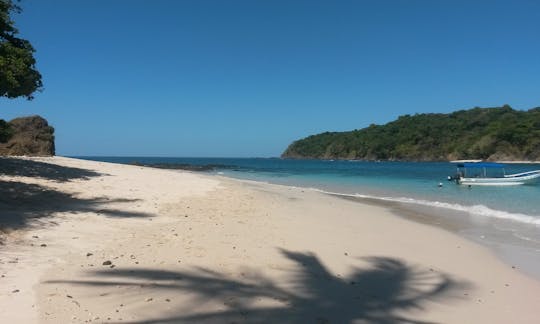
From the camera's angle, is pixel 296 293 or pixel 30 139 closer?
pixel 296 293

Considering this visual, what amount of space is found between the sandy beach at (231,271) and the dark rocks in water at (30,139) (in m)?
29.3

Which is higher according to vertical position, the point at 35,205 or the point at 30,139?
the point at 30,139

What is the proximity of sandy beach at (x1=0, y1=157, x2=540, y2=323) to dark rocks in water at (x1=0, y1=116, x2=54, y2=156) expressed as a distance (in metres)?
29.3

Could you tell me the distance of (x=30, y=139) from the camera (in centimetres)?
4088

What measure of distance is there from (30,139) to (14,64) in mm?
28020

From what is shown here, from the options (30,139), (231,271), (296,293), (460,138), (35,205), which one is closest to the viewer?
(296,293)

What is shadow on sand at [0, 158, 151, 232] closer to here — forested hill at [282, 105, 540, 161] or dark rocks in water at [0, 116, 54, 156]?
dark rocks in water at [0, 116, 54, 156]

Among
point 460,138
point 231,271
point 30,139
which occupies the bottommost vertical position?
point 231,271

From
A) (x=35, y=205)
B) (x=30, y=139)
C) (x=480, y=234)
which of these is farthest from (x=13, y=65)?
(x=30, y=139)

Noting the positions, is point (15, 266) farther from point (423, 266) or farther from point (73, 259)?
point (423, 266)

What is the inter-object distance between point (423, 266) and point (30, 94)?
59.8 feet

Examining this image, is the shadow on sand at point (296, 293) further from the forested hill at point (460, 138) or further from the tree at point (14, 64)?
the forested hill at point (460, 138)

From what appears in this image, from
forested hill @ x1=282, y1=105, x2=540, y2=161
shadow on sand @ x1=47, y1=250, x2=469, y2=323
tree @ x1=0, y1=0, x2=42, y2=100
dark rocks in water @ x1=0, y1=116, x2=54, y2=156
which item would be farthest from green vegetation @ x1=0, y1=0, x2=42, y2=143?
forested hill @ x1=282, y1=105, x2=540, y2=161

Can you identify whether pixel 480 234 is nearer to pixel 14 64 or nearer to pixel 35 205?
pixel 35 205
